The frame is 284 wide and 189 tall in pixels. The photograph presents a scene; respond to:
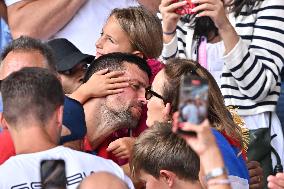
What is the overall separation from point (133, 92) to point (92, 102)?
252mm

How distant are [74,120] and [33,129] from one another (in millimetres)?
725

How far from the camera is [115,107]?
18.6 feet

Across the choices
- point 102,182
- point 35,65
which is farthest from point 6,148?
point 102,182

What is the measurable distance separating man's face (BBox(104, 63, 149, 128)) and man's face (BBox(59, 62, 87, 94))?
22.1 inches

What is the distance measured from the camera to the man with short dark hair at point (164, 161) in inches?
180

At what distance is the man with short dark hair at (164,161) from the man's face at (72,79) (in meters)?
1.41

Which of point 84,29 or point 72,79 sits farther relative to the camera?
point 84,29

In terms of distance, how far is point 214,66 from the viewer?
6715 mm

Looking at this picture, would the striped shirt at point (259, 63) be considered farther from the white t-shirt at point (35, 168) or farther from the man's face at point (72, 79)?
the white t-shirt at point (35, 168)

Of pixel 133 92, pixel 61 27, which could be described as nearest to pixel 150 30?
pixel 133 92

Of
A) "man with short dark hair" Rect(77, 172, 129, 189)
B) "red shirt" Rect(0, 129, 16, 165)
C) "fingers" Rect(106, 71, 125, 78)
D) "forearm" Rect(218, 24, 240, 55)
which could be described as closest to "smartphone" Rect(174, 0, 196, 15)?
"forearm" Rect(218, 24, 240, 55)

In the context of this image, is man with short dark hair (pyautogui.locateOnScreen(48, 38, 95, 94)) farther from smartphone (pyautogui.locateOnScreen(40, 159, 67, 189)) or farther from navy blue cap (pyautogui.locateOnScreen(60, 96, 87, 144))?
smartphone (pyautogui.locateOnScreen(40, 159, 67, 189))

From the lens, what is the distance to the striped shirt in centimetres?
637

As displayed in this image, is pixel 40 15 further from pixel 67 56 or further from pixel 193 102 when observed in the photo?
pixel 193 102
